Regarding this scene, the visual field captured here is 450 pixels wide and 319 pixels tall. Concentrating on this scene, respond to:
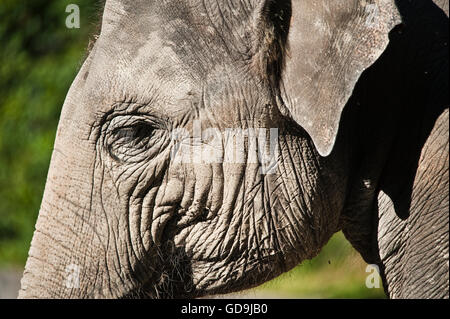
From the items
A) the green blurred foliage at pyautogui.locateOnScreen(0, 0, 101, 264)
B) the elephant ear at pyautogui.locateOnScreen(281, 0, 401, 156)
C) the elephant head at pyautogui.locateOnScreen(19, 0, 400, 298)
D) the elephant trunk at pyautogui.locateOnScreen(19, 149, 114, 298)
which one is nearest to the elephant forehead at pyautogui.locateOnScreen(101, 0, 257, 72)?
the elephant head at pyautogui.locateOnScreen(19, 0, 400, 298)

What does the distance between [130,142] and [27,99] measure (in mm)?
5131

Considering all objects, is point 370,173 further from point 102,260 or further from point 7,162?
point 7,162

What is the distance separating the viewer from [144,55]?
2.62 meters

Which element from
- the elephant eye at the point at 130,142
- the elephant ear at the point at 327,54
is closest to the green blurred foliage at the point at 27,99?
the elephant eye at the point at 130,142

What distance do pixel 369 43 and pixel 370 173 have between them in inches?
19.4

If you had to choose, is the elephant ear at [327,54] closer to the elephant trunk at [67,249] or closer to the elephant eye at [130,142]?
the elephant eye at [130,142]

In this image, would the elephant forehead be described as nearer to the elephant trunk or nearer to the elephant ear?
the elephant ear

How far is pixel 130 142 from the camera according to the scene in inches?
106

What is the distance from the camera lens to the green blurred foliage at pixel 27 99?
7.44 metres

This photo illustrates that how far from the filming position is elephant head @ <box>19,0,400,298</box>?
2613mm

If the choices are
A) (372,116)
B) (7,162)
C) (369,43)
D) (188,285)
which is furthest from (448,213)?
(7,162)

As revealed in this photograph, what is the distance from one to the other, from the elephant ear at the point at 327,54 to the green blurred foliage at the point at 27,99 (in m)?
4.93

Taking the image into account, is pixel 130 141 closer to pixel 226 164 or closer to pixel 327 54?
pixel 226 164

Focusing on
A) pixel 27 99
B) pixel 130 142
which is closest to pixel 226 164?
pixel 130 142
